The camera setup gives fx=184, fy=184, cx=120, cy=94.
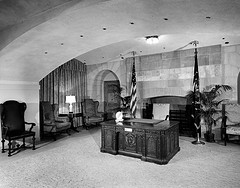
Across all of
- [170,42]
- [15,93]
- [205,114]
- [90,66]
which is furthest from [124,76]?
[15,93]

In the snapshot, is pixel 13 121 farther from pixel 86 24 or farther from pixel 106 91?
pixel 106 91

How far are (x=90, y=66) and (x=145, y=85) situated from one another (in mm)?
3032

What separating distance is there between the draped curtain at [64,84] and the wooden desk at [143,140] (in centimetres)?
335

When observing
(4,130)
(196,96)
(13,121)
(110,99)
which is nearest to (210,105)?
(196,96)

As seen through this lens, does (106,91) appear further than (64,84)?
Yes

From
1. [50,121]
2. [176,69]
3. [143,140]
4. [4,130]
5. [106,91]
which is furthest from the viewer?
[106,91]

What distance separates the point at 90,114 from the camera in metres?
7.65

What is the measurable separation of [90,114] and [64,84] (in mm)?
1636

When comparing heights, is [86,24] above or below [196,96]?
above

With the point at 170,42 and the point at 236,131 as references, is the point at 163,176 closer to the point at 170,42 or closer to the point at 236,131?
the point at 236,131

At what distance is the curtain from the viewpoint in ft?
22.5

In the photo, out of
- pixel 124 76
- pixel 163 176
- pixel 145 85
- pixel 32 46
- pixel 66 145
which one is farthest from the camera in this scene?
pixel 124 76

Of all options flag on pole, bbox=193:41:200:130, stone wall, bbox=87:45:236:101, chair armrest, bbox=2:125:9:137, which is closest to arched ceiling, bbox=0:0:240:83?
stone wall, bbox=87:45:236:101

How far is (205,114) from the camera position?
554cm
